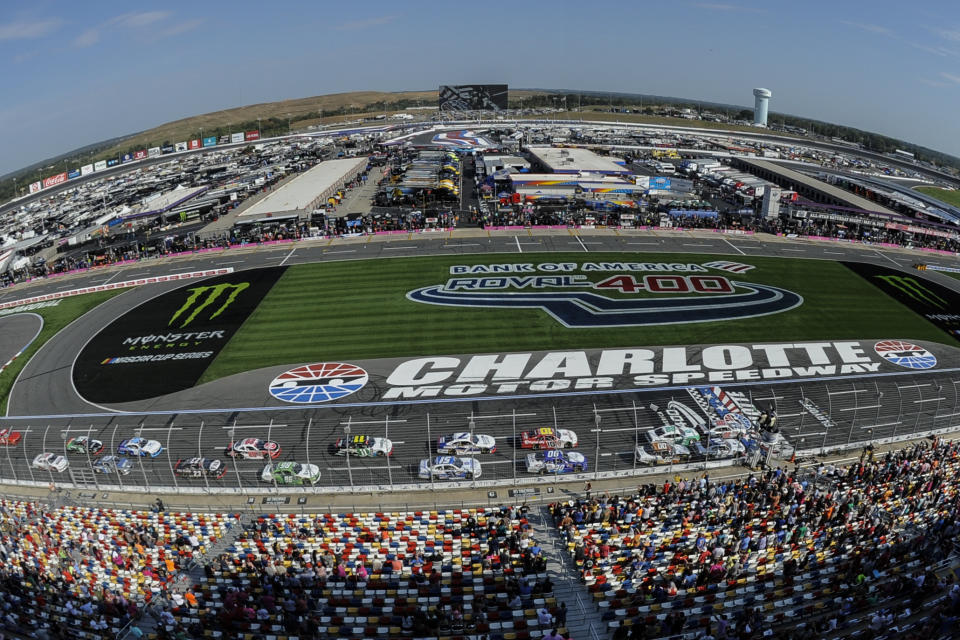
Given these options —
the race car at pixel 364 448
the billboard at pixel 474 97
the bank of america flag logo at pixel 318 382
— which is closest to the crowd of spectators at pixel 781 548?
the race car at pixel 364 448

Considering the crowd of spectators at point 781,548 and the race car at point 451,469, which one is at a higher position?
the crowd of spectators at point 781,548

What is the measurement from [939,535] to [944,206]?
84.1 meters

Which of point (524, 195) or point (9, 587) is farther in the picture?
point (524, 195)

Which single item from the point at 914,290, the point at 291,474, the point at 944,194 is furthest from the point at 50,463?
the point at 944,194

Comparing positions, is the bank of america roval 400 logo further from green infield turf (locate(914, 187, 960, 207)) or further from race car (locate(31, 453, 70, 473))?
green infield turf (locate(914, 187, 960, 207))

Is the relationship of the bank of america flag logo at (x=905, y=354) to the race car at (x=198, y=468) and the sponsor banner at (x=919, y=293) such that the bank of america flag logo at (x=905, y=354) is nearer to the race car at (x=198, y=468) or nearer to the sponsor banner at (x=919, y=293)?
the sponsor banner at (x=919, y=293)

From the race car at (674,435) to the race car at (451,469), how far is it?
958 cm

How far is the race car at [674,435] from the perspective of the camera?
28.8 metres

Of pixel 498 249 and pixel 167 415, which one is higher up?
A: pixel 498 249

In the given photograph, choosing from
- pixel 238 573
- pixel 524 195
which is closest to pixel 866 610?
pixel 238 573

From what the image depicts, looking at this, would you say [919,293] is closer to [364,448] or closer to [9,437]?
[364,448]

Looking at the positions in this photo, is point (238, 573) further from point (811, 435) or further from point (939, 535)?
point (811, 435)

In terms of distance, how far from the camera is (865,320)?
45.4m

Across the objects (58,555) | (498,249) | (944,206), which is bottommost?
(58,555)
